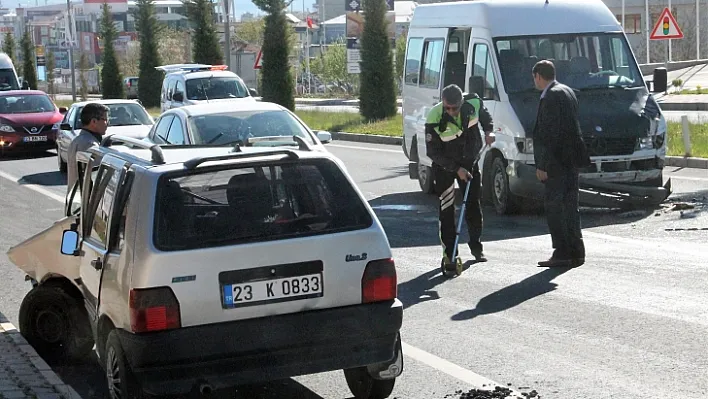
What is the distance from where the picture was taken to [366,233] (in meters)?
6.54

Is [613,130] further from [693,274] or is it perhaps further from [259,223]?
[259,223]

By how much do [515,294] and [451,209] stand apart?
1.47m

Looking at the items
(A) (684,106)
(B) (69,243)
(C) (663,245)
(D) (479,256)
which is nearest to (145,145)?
(B) (69,243)

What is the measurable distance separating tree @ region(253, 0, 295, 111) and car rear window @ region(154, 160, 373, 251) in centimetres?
3738

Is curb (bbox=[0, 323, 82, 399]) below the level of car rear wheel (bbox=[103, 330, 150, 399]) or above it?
below

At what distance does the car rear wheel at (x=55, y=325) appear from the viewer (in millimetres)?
8359

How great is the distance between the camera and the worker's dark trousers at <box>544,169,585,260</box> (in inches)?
446

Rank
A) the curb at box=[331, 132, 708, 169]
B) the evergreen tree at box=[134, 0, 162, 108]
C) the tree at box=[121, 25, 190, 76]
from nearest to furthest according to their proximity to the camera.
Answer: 1. the curb at box=[331, 132, 708, 169]
2. the evergreen tree at box=[134, 0, 162, 108]
3. the tree at box=[121, 25, 190, 76]

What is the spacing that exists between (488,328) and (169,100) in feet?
71.8

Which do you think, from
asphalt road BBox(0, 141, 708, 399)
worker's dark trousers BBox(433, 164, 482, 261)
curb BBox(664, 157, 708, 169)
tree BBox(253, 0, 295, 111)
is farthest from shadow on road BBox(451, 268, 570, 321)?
tree BBox(253, 0, 295, 111)

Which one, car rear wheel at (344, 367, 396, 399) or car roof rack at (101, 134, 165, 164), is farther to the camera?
car rear wheel at (344, 367, 396, 399)

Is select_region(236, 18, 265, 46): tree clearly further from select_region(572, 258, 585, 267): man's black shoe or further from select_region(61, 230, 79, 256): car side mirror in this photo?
select_region(61, 230, 79, 256): car side mirror

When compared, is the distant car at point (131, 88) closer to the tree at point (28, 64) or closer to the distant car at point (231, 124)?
the tree at point (28, 64)

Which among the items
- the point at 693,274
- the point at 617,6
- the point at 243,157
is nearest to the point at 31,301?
the point at 243,157
